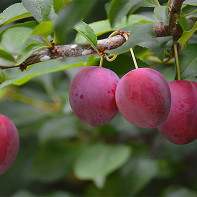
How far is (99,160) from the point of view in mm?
1254

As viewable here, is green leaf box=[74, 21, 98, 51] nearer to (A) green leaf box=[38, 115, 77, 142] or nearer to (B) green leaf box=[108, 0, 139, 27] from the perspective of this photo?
(B) green leaf box=[108, 0, 139, 27]

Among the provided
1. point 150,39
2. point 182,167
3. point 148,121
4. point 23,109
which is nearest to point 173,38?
point 150,39

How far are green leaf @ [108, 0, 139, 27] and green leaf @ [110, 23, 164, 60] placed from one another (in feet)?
0.38

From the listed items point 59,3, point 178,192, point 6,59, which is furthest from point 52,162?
point 59,3

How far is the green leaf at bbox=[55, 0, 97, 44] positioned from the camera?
339 millimetres

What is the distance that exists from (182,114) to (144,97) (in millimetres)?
101

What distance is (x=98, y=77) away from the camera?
0.58 metres

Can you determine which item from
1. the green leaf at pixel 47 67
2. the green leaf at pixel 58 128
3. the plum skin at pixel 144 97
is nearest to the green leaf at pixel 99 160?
the green leaf at pixel 58 128

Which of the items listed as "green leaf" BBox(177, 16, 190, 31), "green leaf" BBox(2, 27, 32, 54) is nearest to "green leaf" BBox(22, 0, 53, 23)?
"green leaf" BBox(2, 27, 32, 54)

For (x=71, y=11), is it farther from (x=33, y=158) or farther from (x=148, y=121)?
(x=33, y=158)

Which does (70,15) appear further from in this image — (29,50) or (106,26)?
(106,26)

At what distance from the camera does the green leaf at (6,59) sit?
0.61 m

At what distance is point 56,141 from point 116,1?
3.72 ft

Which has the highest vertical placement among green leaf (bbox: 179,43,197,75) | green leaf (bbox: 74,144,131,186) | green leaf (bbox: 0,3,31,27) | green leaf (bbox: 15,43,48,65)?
green leaf (bbox: 0,3,31,27)
